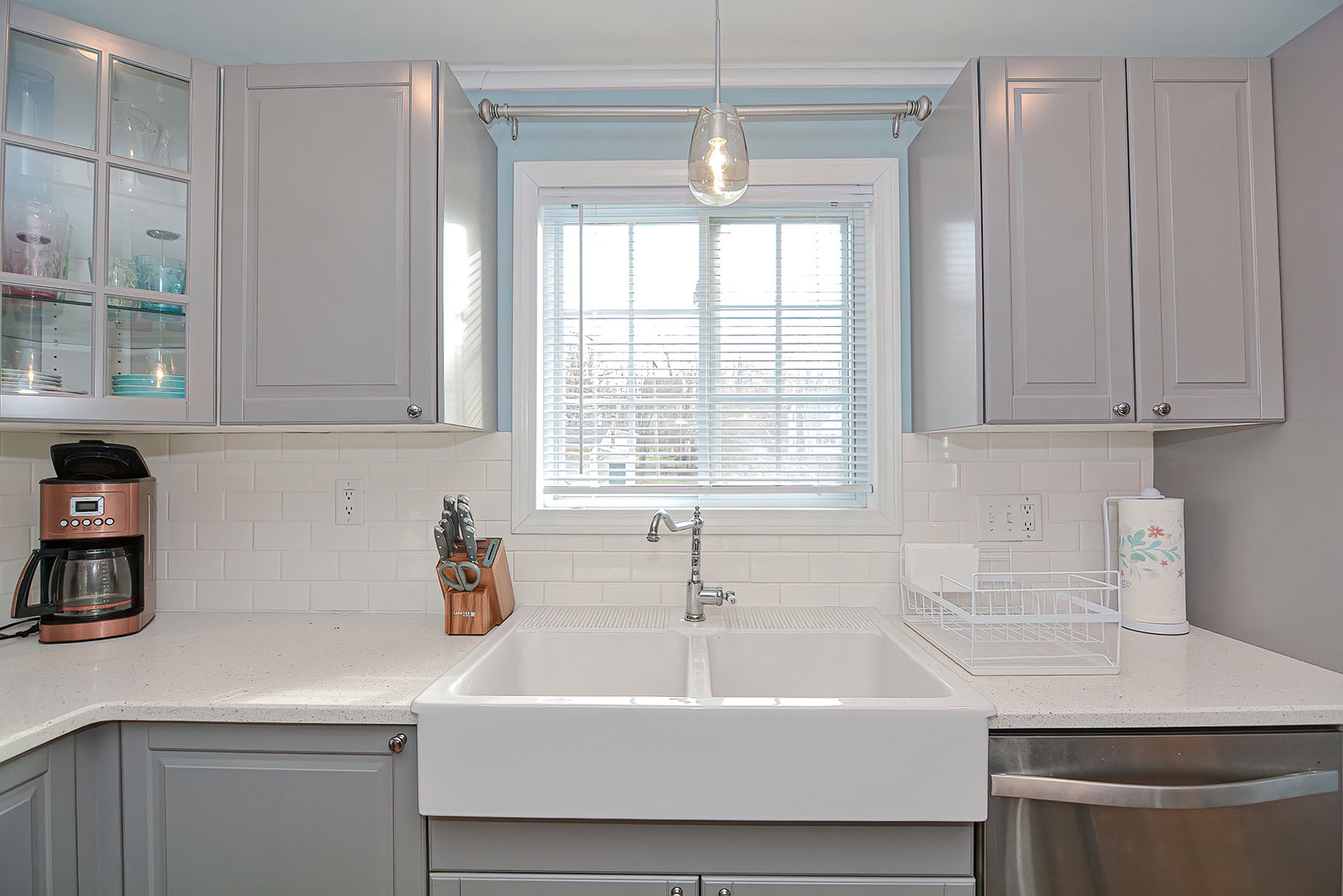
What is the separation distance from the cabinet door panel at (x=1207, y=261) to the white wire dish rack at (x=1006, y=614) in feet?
1.49

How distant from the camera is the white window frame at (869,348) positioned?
5.98 ft

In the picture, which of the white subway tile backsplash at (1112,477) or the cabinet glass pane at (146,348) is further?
the white subway tile backsplash at (1112,477)

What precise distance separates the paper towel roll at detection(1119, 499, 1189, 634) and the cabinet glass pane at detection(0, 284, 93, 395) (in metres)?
2.34

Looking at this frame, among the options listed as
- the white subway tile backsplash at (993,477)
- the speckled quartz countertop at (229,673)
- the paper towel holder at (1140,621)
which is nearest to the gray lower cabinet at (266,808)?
the speckled quartz countertop at (229,673)

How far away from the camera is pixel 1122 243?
145 centimetres

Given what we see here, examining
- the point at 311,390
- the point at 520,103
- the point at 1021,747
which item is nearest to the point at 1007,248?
the point at 1021,747

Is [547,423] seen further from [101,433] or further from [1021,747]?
[1021,747]

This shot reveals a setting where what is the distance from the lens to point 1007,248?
4.79ft

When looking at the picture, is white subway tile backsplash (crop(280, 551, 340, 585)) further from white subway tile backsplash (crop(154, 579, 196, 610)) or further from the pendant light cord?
the pendant light cord

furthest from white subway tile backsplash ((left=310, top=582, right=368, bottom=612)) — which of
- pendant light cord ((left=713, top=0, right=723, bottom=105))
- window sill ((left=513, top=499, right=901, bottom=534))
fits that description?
pendant light cord ((left=713, top=0, right=723, bottom=105))

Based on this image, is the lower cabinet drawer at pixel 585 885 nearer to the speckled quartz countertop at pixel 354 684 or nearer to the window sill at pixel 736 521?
the speckled quartz countertop at pixel 354 684

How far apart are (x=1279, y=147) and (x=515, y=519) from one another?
1.96 metres

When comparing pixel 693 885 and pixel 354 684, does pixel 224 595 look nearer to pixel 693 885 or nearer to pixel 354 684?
pixel 354 684

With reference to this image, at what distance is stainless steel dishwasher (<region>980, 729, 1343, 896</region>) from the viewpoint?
1.14 meters
